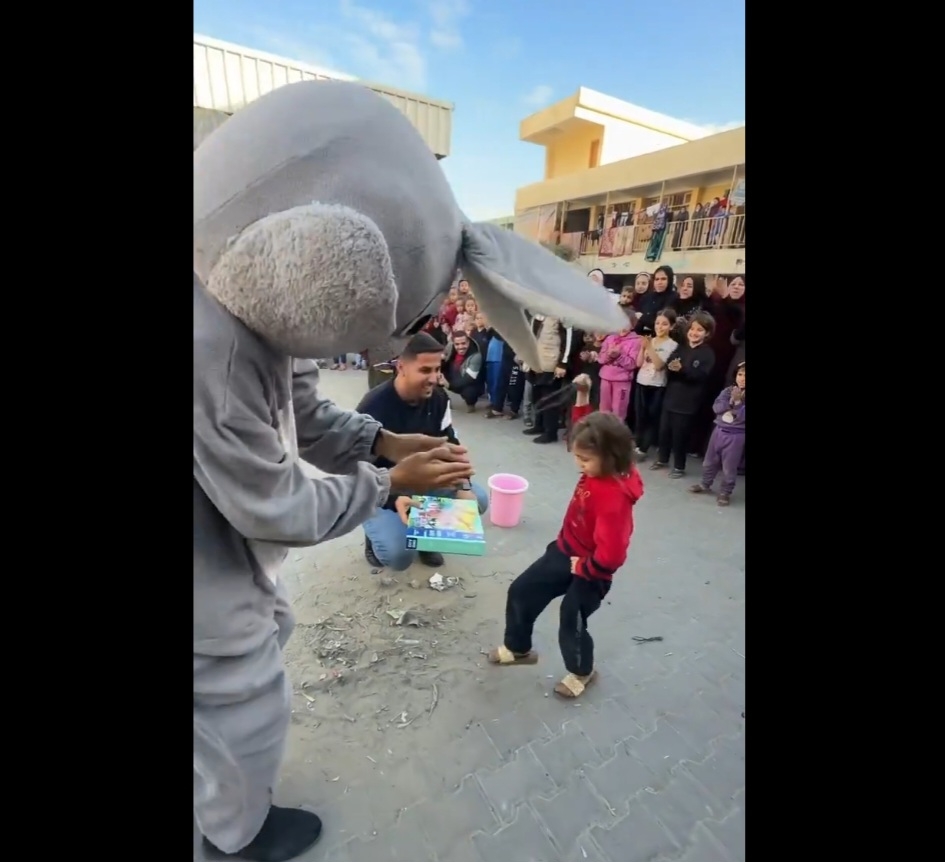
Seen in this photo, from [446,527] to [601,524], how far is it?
24.3 inches

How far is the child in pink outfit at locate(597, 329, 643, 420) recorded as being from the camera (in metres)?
4.84

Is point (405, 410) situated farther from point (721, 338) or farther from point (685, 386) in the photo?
point (721, 338)

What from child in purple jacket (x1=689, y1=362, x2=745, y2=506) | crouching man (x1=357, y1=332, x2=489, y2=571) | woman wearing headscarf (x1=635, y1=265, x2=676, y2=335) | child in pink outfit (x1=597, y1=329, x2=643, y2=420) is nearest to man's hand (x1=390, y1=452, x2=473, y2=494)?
crouching man (x1=357, y1=332, x2=489, y2=571)

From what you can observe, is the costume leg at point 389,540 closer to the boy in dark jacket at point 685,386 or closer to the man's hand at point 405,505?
the man's hand at point 405,505

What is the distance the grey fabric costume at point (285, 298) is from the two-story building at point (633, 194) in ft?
13.0

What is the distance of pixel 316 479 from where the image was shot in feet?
3.72

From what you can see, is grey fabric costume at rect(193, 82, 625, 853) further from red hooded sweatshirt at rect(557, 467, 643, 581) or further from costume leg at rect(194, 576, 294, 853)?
red hooded sweatshirt at rect(557, 467, 643, 581)

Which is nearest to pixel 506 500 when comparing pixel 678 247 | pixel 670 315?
pixel 670 315

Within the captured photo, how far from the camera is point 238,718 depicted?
1188 millimetres

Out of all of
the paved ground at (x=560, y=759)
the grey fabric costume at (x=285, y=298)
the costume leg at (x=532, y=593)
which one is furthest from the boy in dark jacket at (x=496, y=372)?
the grey fabric costume at (x=285, y=298)

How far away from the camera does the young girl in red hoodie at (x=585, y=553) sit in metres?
1.90

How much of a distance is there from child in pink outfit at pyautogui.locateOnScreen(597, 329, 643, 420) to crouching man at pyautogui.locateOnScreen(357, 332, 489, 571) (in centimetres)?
251
